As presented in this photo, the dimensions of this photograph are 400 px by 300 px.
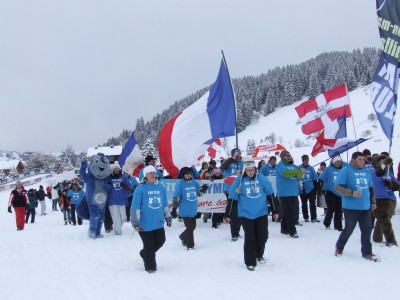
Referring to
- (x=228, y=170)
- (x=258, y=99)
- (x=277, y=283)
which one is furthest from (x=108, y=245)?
(x=258, y=99)

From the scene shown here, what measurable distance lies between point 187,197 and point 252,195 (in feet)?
7.05

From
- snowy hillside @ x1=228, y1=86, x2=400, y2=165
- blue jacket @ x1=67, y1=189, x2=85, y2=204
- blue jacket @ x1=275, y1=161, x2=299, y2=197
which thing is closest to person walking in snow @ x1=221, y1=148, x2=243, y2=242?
blue jacket @ x1=275, y1=161, x2=299, y2=197

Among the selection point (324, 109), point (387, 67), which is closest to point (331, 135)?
point (324, 109)

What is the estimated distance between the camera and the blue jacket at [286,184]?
941cm

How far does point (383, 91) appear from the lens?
27.6ft

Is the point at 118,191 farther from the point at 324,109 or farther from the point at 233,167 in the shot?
the point at 324,109

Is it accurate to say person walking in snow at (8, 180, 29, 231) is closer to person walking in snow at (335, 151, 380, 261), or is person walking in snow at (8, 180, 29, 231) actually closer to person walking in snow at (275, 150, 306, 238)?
person walking in snow at (275, 150, 306, 238)

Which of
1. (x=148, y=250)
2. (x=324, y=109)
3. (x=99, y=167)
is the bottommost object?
(x=148, y=250)

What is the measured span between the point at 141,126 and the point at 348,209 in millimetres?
131049

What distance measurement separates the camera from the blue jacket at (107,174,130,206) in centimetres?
1062

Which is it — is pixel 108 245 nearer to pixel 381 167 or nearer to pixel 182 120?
pixel 182 120

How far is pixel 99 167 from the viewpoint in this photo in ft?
33.5

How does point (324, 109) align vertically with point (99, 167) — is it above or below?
above

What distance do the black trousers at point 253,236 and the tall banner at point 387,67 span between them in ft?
11.3
